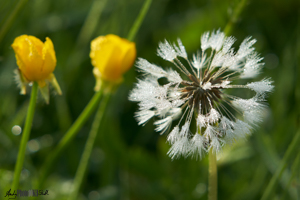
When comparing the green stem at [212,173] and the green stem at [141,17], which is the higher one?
the green stem at [141,17]

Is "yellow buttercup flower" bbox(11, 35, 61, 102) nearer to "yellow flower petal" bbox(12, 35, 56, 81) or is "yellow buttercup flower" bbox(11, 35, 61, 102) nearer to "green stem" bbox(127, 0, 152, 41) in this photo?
"yellow flower petal" bbox(12, 35, 56, 81)

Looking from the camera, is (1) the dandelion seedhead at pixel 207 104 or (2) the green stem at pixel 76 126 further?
(2) the green stem at pixel 76 126

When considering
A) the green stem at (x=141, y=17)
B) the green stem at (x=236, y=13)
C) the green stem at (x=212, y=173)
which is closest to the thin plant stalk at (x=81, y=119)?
the green stem at (x=141, y=17)

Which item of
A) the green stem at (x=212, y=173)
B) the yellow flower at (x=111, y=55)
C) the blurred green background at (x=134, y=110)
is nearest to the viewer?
the green stem at (x=212, y=173)

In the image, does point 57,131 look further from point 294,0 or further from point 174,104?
point 294,0

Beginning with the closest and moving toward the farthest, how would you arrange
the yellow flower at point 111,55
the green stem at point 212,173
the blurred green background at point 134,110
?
the green stem at point 212,173
the yellow flower at point 111,55
the blurred green background at point 134,110

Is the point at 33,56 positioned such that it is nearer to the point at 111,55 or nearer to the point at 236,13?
the point at 111,55

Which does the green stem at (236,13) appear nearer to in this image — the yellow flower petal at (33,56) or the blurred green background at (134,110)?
the blurred green background at (134,110)

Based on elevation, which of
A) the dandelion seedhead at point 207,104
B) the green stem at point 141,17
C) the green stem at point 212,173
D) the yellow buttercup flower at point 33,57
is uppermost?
the green stem at point 141,17

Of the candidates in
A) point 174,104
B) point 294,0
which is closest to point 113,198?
point 174,104
